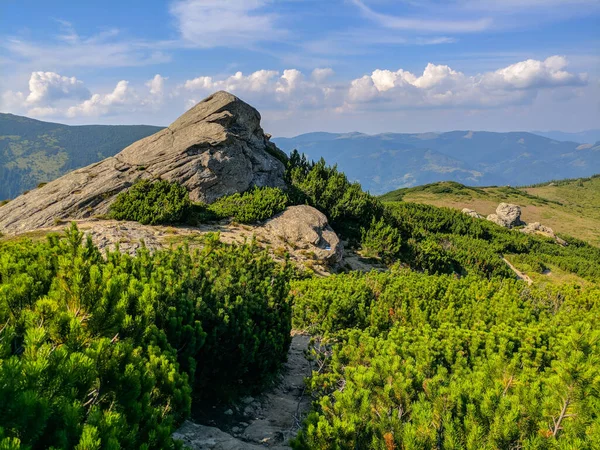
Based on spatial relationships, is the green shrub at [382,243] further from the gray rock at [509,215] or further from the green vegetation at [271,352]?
the gray rock at [509,215]

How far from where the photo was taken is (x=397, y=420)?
169 inches

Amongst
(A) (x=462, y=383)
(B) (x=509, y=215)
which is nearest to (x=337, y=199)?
(A) (x=462, y=383)

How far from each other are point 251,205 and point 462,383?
1715 centimetres

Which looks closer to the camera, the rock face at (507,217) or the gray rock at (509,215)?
the rock face at (507,217)

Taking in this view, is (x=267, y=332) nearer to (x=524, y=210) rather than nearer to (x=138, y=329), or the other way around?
(x=138, y=329)

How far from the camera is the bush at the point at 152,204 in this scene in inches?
722

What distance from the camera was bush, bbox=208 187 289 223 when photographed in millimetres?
20219

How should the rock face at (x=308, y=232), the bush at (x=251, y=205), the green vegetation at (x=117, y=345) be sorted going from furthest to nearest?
the bush at (x=251, y=205) < the rock face at (x=308, y=232) < the green vegetation at (x=117, y=345)

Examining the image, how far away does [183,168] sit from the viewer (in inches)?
876

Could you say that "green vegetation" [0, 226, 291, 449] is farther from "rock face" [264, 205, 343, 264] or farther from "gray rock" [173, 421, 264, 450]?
"rock face" [264, 205, 343, 264]

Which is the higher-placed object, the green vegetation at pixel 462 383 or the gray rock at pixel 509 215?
the green vegetation at pixel 462 383

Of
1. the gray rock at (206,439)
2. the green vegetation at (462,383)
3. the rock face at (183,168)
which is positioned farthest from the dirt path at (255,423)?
the rock face at (183,168)

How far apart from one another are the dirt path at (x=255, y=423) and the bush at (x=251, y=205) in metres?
12.1

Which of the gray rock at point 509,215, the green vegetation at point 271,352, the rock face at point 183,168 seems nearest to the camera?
the green vegetation at point 271,352
